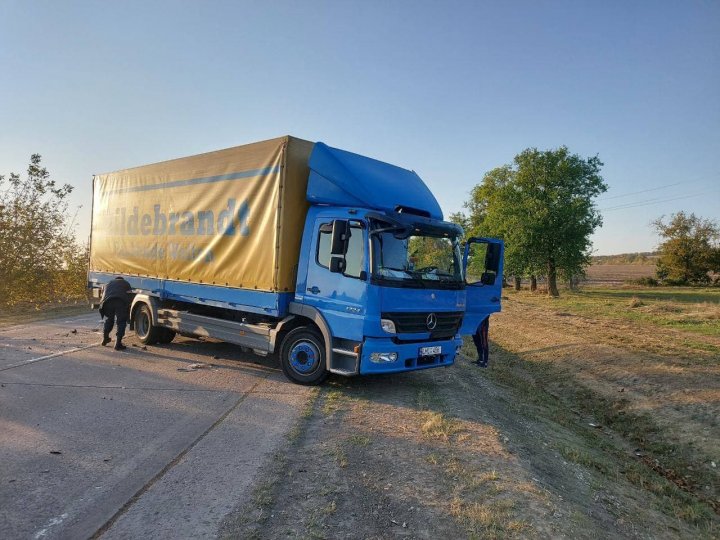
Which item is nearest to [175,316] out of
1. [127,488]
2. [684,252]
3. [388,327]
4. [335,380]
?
[335,380]

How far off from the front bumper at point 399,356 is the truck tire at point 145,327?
5899 millimetres

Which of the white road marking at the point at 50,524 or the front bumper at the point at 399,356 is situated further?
the front bumper at the point at 399,356

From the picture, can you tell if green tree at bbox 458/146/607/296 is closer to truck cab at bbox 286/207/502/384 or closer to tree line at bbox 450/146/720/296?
tree line at bbox 450/146/720/296

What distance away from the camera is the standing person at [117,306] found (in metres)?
9.95

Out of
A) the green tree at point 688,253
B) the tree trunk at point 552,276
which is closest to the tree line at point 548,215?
the tree trunk at point 552,276

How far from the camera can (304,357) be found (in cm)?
739

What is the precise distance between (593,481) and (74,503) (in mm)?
5006

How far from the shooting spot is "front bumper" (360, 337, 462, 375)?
645 centimetres

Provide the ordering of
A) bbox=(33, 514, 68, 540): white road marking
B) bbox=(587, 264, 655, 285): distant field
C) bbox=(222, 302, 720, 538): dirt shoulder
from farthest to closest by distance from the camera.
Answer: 1. bbox=(587, 264, 655, 285): distant field
2. bbox=(222, 302, 720, 538): dirt shoulder
3. bbox=(33, 514, 68, 540): white road marking

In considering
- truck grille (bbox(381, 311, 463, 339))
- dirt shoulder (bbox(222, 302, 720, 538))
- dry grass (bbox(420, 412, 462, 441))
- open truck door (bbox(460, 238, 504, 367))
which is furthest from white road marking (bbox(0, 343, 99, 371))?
open truck door (bbox(460, 238, 504, 367))

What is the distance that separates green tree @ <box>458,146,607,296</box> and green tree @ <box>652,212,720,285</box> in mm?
19500

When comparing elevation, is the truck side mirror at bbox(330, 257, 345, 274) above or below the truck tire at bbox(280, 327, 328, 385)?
above

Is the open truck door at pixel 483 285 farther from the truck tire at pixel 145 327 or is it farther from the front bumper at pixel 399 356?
the truck tire at pixel 145 327

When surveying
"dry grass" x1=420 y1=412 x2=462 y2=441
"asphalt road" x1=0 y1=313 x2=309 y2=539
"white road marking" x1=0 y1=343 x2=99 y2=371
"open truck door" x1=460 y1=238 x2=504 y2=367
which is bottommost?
"white road marking" x1=0 y1=343 x2=99 y2=371
